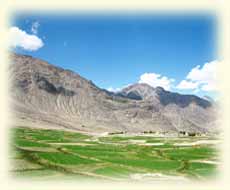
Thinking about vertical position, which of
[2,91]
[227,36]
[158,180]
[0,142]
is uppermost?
[227,36]

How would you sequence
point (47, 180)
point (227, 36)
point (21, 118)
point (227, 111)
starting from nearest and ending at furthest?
point (227, 36)
point (227, 111)
point (47, 180)
point (21, 118)

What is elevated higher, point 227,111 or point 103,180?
point 227,111

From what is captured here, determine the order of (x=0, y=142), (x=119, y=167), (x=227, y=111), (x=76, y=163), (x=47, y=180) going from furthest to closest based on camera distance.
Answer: (x=76, y=163)
(x=119, y=167)
(x=47, y=180)
(x=0, y=142)
(x=227, y=111)

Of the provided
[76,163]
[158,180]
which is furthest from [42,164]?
[158,180]

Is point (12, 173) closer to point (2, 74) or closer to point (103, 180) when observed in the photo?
point (103, 180)

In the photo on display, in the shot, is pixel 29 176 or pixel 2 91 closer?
pixel 2 91

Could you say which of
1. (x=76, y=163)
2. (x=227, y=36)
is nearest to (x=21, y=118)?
(x=76, y=163)

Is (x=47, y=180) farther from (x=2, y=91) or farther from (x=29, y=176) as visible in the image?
(x=2, y=91)

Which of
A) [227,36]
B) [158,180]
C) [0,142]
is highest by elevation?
[227,36]

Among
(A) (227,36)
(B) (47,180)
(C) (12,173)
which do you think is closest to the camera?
(A) (227,36)
